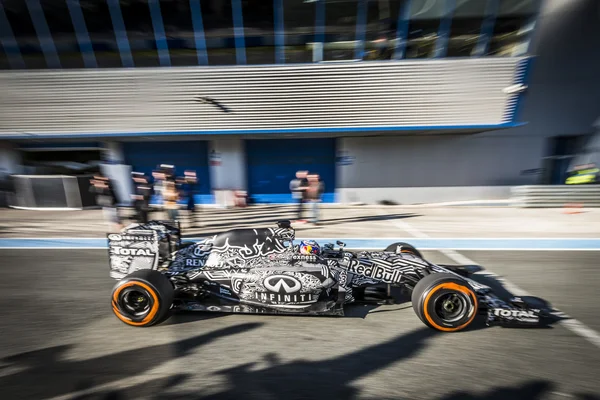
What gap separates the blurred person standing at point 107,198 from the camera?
293 inches

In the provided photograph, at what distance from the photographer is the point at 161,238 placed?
13.8 ft

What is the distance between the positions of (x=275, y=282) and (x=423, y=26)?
10.3m

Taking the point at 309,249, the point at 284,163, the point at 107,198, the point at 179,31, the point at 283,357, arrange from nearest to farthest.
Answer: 1. the point at 283,357
2. the point at 309,249
3. the point at 107,198
4. the point at 179,31
5. the point at 284,163

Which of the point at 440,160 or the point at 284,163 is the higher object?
the point at 440,160

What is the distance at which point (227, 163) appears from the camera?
12.7 meters

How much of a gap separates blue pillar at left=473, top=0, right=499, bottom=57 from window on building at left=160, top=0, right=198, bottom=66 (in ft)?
31.2

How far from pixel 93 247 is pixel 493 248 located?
874 cm

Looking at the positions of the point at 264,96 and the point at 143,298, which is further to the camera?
the point at 264,96

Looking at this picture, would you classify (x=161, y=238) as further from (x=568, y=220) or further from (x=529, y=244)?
(x=568, y=220)

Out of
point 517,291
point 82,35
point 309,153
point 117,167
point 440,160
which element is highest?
point 82,35

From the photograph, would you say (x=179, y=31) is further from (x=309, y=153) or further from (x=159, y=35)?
(x=309, y=153)

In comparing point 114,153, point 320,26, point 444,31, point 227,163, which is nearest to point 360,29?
point 320,26

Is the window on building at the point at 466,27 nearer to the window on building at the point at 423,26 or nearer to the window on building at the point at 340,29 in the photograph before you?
the window on building at the point at 423,26

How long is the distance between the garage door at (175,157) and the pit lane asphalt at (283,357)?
9033 mm
